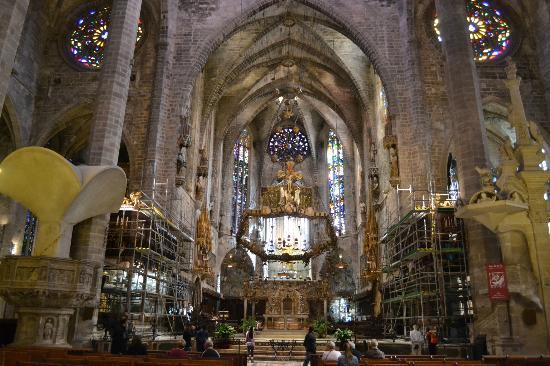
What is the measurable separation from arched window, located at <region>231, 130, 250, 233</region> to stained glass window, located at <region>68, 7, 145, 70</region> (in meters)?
15.2

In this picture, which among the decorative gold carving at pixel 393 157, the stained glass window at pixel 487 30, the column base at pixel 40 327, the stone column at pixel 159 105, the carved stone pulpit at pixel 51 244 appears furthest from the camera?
the stained glass window at pixel 487 30

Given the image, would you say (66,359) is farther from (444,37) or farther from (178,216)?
(178,216)

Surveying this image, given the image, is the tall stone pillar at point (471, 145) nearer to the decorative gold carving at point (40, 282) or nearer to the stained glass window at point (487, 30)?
the stained glass window at point (487, 30)

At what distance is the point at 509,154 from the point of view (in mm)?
10469

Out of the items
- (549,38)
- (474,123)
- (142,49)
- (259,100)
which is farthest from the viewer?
(259,100)

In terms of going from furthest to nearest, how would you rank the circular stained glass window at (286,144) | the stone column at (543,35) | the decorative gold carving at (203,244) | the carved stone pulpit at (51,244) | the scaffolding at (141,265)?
the circular stained glass window at (286,144) < the decorative gold carving at (203,244) < the stone column at (543,35) < the scaffolding at (141,265) < the carved stone pulpit at (51,244)

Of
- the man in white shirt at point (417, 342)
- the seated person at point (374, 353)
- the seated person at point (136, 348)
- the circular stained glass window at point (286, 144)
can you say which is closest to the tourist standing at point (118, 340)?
the seated person at point (136, 348)

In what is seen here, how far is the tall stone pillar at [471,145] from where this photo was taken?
10039 mm

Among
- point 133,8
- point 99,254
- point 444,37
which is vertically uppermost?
point 133,8

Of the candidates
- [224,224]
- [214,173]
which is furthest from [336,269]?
[214,173]

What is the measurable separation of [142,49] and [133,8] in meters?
8.34

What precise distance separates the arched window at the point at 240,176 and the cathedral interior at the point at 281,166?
23 centimetres

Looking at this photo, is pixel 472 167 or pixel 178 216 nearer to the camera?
pixel 472 167

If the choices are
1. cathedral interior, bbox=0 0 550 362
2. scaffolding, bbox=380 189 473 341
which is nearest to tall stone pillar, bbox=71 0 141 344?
cathedral interior, bbox=0 0 550 362
